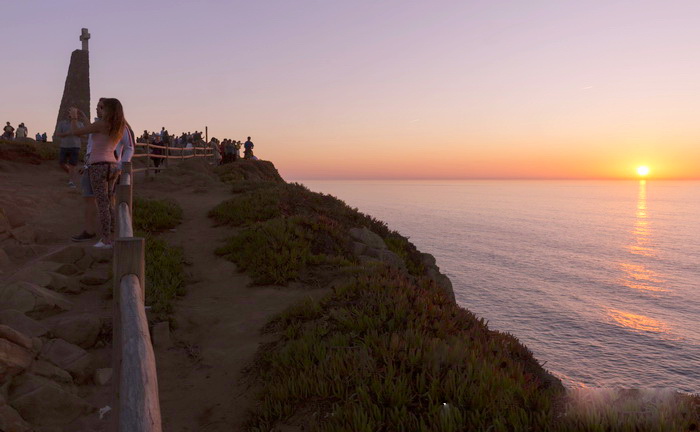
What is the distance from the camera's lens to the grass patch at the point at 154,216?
10.8m

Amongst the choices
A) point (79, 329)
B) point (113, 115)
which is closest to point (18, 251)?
point (113, 115)

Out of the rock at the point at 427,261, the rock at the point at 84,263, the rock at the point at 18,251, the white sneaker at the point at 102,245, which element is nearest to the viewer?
the rock at the point at 84,263

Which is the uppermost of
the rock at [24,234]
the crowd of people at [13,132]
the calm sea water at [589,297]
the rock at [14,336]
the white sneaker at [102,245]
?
the crowd of people at [13,132]

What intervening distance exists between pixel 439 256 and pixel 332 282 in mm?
60488

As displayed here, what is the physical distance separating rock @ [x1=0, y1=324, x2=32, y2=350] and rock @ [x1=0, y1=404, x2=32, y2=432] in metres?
0.91

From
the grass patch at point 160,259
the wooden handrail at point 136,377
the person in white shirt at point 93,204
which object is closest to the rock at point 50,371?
the grass patch at point 160,259

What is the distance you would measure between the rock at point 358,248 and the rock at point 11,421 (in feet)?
24.2

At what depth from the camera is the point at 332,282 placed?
7.93m

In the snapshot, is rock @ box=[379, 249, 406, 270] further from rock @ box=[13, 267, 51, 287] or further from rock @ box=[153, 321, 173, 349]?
rock @ box=[13, 267, 51, 287]

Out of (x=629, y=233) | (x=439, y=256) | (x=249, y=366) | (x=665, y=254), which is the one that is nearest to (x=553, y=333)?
(x=439, y=256)

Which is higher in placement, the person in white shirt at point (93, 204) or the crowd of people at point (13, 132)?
the crowd of people at point (13, 132)

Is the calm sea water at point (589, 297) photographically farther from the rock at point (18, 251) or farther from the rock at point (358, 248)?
the rock at point (18, 251)

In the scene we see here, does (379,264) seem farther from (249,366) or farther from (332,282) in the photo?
(249,366)

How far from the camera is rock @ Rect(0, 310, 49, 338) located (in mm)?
4797
